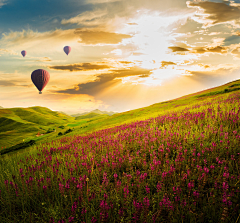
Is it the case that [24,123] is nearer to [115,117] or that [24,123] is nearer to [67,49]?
[67,49]

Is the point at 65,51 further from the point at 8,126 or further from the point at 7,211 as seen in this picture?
the point at 7,211

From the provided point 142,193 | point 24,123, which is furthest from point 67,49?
point 142,193

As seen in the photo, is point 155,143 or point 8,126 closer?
point 155,143

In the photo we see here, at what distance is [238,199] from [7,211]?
14.6 feet

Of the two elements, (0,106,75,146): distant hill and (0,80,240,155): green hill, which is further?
(0,106,75,146): distant hill

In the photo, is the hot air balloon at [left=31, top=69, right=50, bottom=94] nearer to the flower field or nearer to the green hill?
the green hill

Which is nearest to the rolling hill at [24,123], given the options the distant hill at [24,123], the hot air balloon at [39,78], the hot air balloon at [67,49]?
the distant hill at [24,123]

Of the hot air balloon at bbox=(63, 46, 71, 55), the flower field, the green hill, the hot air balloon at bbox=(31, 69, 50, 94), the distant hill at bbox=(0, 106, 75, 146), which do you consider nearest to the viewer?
the flower field

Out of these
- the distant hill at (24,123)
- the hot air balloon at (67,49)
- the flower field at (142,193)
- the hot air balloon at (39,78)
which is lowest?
the flower field at (142,193)

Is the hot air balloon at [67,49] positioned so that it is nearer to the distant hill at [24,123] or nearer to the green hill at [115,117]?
the distant hill at [24,123]

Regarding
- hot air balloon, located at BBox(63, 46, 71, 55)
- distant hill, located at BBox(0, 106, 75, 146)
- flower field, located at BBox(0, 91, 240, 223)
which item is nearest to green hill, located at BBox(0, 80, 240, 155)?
distant hill, located at BBox(0, 106, 75, 146)

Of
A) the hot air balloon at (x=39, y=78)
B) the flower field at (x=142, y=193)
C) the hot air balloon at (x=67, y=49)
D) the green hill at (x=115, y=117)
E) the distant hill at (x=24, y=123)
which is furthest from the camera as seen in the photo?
the hot air balloon at (x=67, y=49)

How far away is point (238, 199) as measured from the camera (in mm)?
2285

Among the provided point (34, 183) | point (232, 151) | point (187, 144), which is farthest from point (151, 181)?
point (34, 183)
